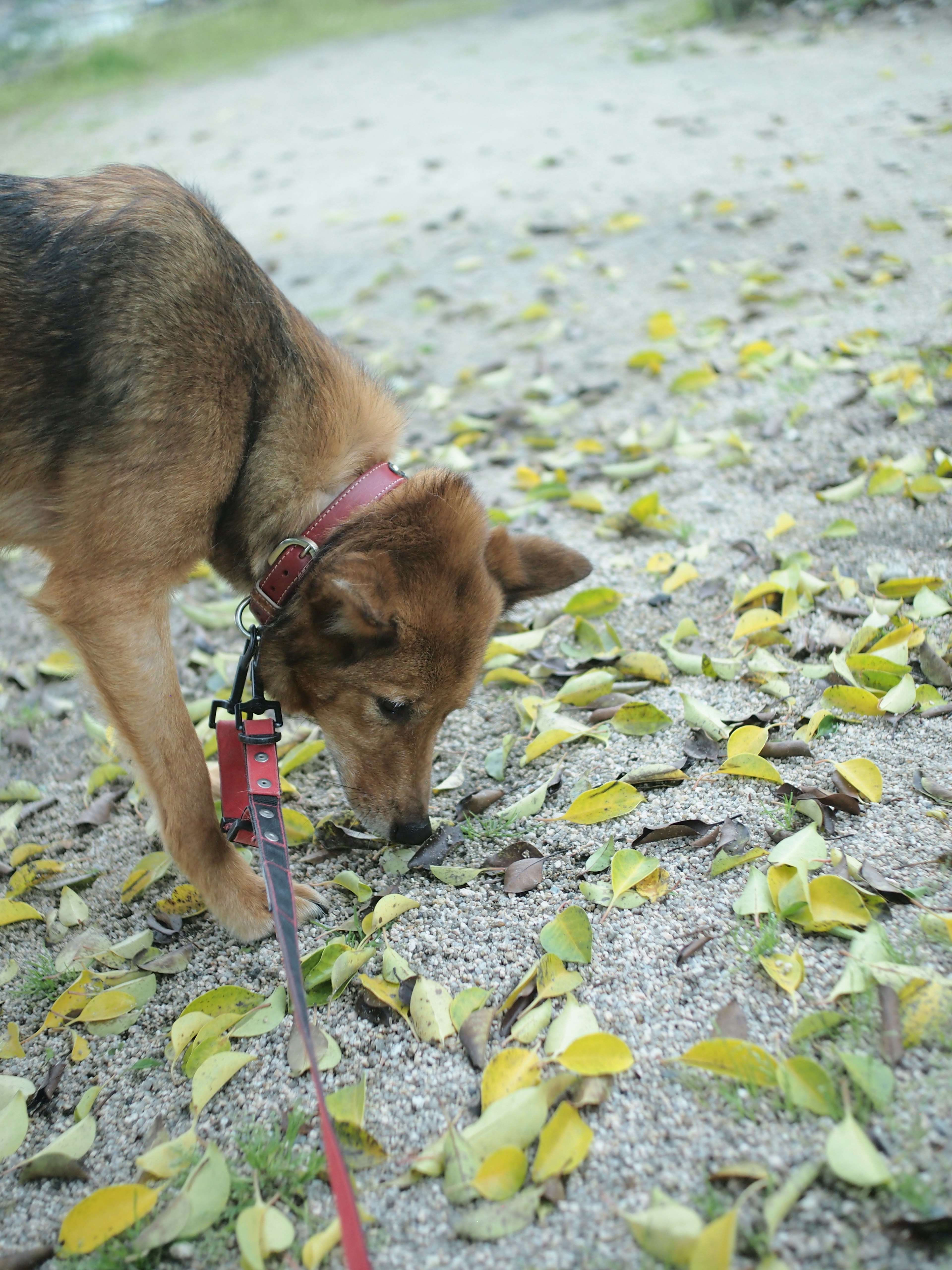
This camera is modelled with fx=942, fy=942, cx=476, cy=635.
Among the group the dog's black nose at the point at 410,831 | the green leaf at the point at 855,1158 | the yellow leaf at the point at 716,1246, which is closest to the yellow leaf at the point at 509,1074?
the yellow leaf at the point at 716,1246

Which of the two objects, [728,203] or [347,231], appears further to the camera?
[347,231]

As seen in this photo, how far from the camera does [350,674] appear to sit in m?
2.93

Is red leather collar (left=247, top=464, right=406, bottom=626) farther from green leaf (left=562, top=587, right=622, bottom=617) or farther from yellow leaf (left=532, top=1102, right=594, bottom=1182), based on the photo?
yellow leaf (left=532, top=1102, right=594, bottom=1182)

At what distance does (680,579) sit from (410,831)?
5.70ft

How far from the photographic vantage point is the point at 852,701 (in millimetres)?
3078

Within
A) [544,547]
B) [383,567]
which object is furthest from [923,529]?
[383,567]

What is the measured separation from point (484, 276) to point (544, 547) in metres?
5.03

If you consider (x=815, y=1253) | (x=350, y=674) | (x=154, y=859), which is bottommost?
(x=154, y=859)

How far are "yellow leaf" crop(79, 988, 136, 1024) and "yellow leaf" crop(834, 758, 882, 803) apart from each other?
2.10 metres

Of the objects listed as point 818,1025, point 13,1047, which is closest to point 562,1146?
point 818,1025

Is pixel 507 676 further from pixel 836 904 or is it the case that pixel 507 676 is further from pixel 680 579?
pixel 836 904

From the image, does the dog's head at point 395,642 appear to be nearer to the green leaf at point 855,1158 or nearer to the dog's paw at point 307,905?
the dog's paw at point 307,905

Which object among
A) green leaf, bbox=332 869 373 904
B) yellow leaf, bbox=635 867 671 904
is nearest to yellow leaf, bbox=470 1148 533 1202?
yellow leaf, bbox=635 867 671 904

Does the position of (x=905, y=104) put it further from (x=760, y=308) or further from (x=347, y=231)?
(x=347, y=231)
